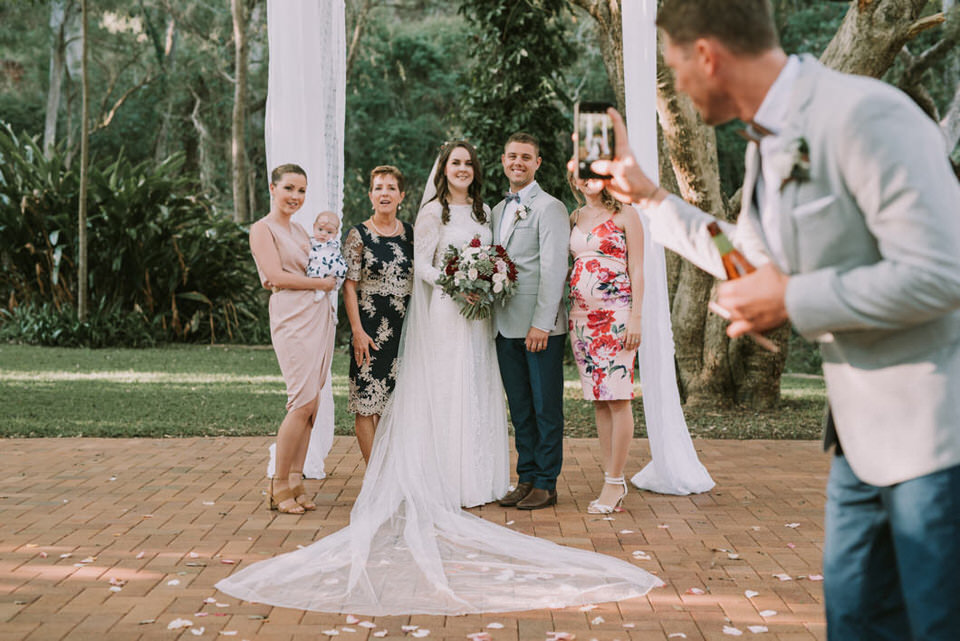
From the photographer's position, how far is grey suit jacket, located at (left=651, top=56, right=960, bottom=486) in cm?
154

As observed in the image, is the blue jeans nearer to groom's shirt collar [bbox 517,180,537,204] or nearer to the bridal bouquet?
the bridal bouquet

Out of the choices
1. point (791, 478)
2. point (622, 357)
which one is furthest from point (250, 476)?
point (791, 478)

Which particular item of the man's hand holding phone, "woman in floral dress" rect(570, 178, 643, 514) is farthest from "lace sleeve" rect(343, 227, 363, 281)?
the man's hand holding phone

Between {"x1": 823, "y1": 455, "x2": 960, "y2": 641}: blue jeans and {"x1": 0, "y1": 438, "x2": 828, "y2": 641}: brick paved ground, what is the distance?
4.96 feet

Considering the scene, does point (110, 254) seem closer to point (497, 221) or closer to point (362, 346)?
point (362, 346)

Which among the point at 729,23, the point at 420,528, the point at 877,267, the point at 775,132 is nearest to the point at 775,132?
the point at 775,132

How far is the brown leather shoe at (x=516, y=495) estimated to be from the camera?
5422 millimetres

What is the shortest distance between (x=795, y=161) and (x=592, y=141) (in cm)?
70

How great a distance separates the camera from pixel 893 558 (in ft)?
6.19

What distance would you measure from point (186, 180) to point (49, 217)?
6.94ft

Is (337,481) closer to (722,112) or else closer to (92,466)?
(92,466)

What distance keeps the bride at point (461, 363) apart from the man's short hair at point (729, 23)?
12.2 feet

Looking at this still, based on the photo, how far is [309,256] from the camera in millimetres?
5367

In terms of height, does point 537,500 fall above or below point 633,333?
below
